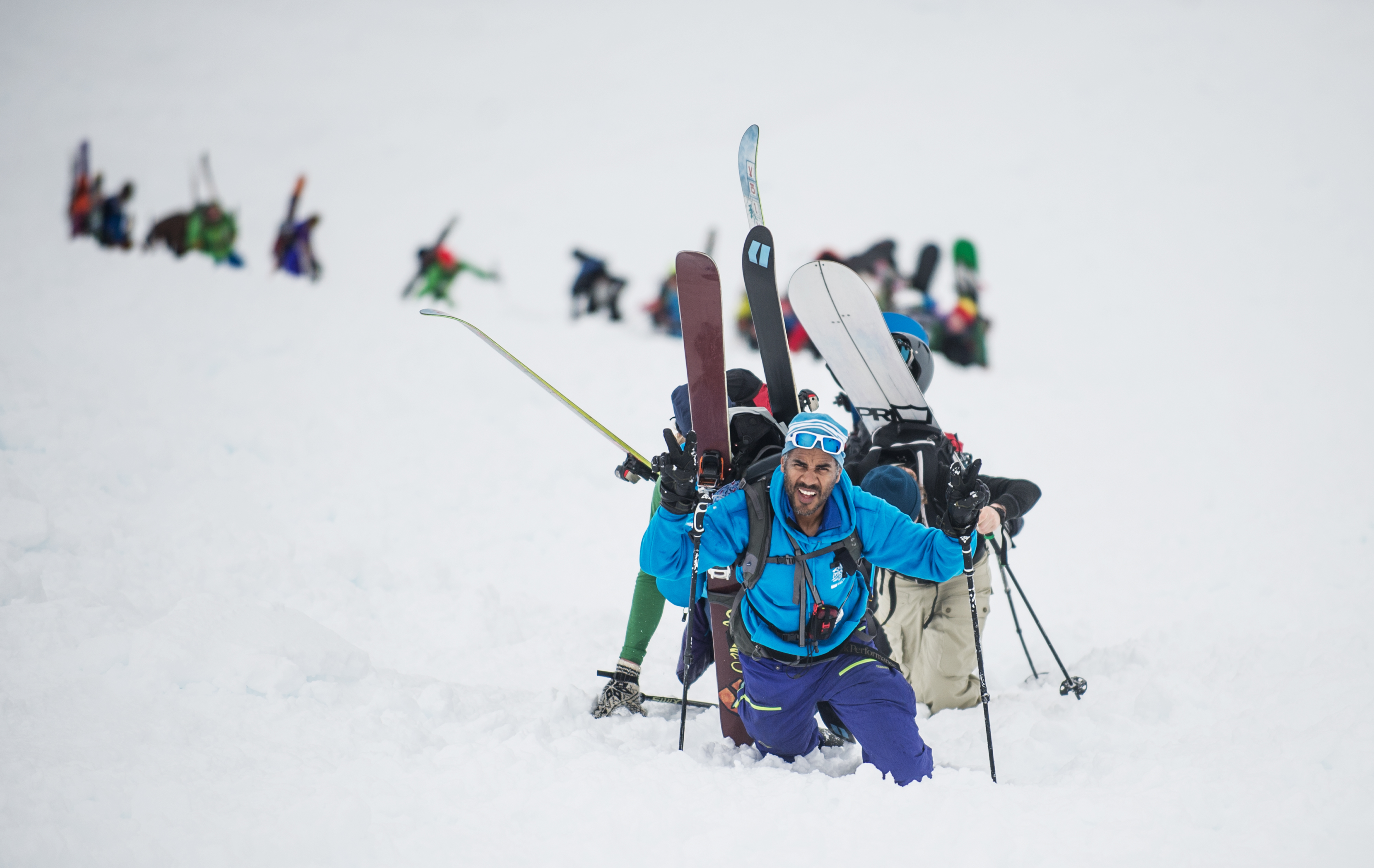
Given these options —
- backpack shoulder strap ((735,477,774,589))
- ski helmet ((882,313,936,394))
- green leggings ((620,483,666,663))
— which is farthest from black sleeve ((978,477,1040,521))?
green leggings ((620,483,666,663))

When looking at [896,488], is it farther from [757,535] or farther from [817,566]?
[757,535]

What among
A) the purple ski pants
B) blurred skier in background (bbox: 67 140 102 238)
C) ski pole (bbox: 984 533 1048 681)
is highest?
blurred skier in background (bbox: 67 140 102 238)

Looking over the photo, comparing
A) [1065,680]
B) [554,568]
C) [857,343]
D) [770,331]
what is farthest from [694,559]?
[554,568]

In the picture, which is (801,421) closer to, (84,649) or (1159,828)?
(1159,828)

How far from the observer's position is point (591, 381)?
9.64 metres

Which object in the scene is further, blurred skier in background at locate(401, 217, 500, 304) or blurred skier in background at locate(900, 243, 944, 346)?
blurred skier in background at locate(401, 217, 500, 304)

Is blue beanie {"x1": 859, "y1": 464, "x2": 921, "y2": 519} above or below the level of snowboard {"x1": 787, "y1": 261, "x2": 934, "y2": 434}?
below

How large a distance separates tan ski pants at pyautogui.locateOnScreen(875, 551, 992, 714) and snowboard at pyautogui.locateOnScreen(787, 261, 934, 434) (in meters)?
0.82

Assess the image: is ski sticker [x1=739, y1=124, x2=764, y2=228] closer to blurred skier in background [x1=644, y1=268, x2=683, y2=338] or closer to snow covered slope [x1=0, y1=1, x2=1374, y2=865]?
snow covered slope [x1=0, y1=1, x2=1374, y2=865]

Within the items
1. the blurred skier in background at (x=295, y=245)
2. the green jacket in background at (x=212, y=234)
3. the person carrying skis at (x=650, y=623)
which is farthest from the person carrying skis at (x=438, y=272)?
the person carrying skis at (x=650, y=623)

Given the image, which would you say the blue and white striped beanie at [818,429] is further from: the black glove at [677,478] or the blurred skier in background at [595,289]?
the blurred skier in background at [595,289]

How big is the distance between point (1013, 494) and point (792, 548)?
4.32 feet

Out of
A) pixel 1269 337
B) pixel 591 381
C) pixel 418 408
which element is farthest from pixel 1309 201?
pixel 418 408

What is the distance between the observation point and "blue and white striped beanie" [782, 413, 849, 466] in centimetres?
297
